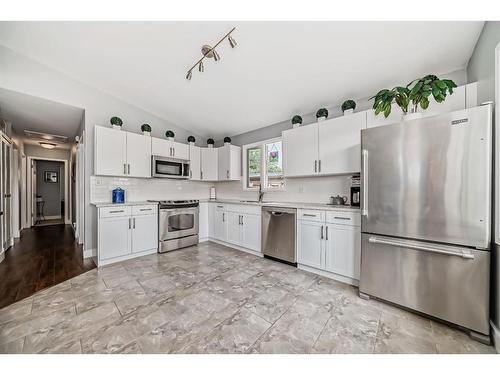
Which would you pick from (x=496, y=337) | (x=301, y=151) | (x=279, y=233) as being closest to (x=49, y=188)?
(x=279, y=233)

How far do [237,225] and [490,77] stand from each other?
3.41m

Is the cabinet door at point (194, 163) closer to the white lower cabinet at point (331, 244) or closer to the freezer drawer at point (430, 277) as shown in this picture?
the white lower cabinet at point (331, 244)

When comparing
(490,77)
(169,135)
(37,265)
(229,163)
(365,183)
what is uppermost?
(169,135)

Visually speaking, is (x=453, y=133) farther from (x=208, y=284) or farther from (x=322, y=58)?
(x=208, y=284)

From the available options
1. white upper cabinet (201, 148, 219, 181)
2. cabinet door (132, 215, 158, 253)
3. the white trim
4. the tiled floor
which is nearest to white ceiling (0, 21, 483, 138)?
white upper cabinet (201, 148, 219, 181)

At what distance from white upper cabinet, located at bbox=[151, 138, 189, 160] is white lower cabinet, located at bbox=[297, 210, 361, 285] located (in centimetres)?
275

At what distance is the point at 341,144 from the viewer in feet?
8.84

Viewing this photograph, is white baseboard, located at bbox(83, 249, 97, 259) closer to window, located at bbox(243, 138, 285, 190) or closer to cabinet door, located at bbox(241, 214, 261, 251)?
cabinet door, located at bbox(241, 214, 261, 251)

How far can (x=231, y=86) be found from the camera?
3100mm

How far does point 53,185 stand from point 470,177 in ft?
36.2

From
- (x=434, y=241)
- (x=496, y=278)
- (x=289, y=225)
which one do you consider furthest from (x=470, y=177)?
(x=289, y=225)

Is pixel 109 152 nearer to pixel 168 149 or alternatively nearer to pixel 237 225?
pixel 168 149

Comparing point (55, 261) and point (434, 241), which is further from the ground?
point (434, 241)

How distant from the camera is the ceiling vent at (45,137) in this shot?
15.5 ft
